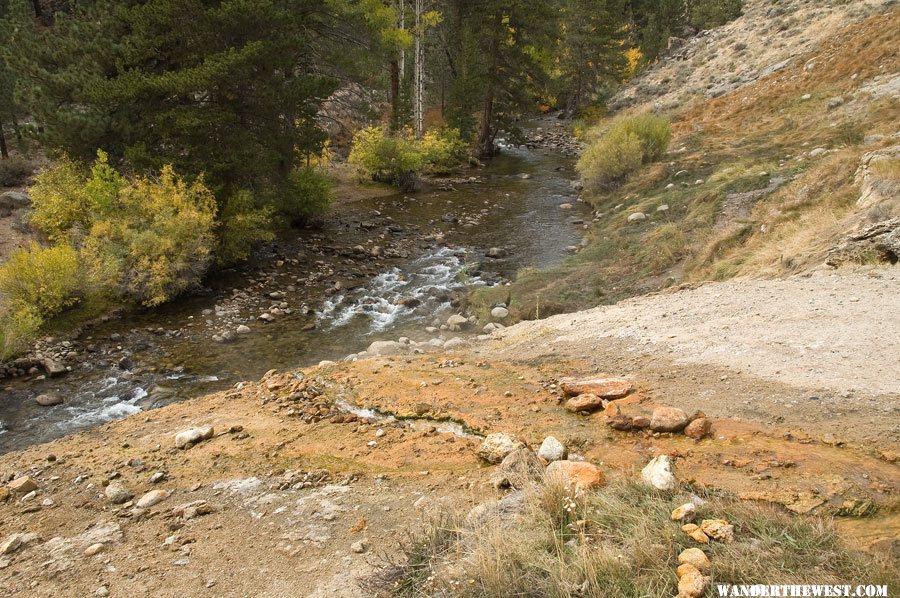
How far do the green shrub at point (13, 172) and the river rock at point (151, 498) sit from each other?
2390 cm

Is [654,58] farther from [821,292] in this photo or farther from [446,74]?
[821,292]

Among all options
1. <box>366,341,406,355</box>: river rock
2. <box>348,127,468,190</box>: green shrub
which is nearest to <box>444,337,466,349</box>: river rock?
<box>366,341,406,355</box>: river rock

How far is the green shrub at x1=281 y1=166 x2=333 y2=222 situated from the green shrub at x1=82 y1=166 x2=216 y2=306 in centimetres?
441

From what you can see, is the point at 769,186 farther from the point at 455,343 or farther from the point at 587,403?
the point at 587,403

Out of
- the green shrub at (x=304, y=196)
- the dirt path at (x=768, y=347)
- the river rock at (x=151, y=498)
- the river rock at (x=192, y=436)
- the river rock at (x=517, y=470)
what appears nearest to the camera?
the river rock at (x=517, y=470)

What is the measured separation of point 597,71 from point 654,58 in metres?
9.62

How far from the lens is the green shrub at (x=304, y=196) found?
60.1ft

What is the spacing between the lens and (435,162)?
28312 mm

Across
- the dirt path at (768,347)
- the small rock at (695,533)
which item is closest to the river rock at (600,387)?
the dirt path at (768,347)

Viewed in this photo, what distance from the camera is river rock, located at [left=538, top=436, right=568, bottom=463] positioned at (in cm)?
467

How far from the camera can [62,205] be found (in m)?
13.8

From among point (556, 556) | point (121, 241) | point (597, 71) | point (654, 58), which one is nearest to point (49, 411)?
point (121, 241)

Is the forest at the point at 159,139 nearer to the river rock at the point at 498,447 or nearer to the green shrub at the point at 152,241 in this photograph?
the green shrub at the point at 152,241

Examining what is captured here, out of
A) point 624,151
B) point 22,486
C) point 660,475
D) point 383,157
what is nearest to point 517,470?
point 660,475
